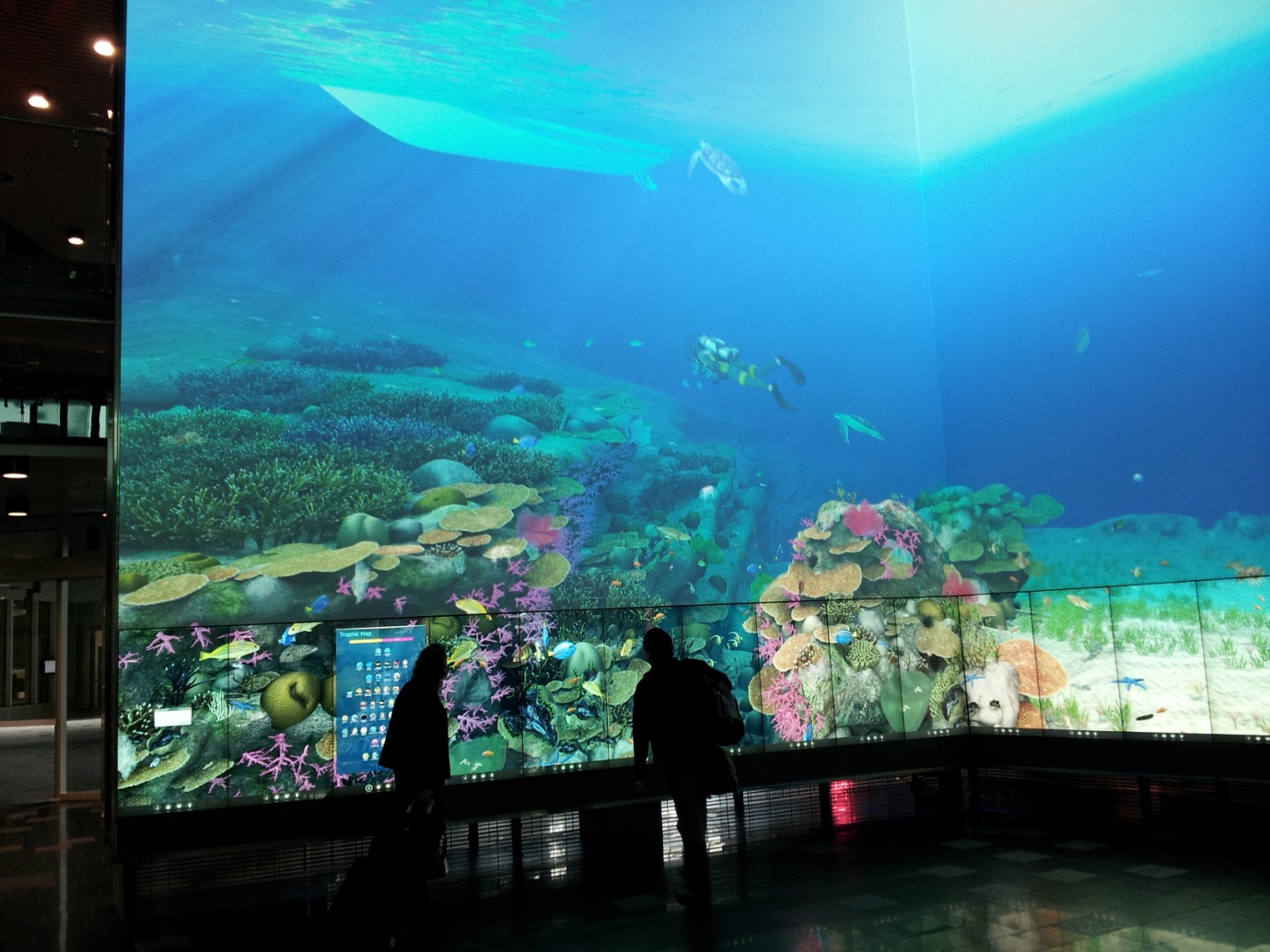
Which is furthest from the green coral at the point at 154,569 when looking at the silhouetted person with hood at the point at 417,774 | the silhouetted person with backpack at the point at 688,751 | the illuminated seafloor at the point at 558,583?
the silhouetted person with backpack at the point at 688,751

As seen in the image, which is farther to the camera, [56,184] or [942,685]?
[942,685]

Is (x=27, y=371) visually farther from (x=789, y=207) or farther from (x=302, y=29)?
(x=789, y=207)

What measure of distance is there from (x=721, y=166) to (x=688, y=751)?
21.0 ft

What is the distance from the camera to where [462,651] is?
596cm

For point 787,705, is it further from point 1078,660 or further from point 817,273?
point 817,273

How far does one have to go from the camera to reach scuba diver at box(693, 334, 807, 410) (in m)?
8.79

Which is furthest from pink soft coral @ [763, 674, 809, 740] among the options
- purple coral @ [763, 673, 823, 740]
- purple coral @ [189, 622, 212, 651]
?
purple coral @ [189, 622, 212, 651]

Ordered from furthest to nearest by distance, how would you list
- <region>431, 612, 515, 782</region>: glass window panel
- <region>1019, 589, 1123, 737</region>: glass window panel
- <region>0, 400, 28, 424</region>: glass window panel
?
<region>0, 400, 28, 424</region>: glass window panel → <region>1019, 589, 1123, 737</region>: glass window panel → <region>431, 612, 515, 782</region>: glass window panel

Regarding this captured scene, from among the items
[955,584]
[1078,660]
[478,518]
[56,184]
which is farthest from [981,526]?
[56,184]

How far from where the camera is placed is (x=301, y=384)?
22.7ft

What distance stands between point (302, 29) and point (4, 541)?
8.41m

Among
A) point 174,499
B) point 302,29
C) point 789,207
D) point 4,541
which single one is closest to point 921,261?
point 789,207

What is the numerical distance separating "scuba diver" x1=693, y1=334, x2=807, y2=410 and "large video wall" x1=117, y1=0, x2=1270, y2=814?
35mm

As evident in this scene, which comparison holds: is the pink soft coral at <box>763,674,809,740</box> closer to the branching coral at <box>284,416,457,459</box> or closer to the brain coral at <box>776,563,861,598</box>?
the brain coral at <box>776,563,861,598</box>
